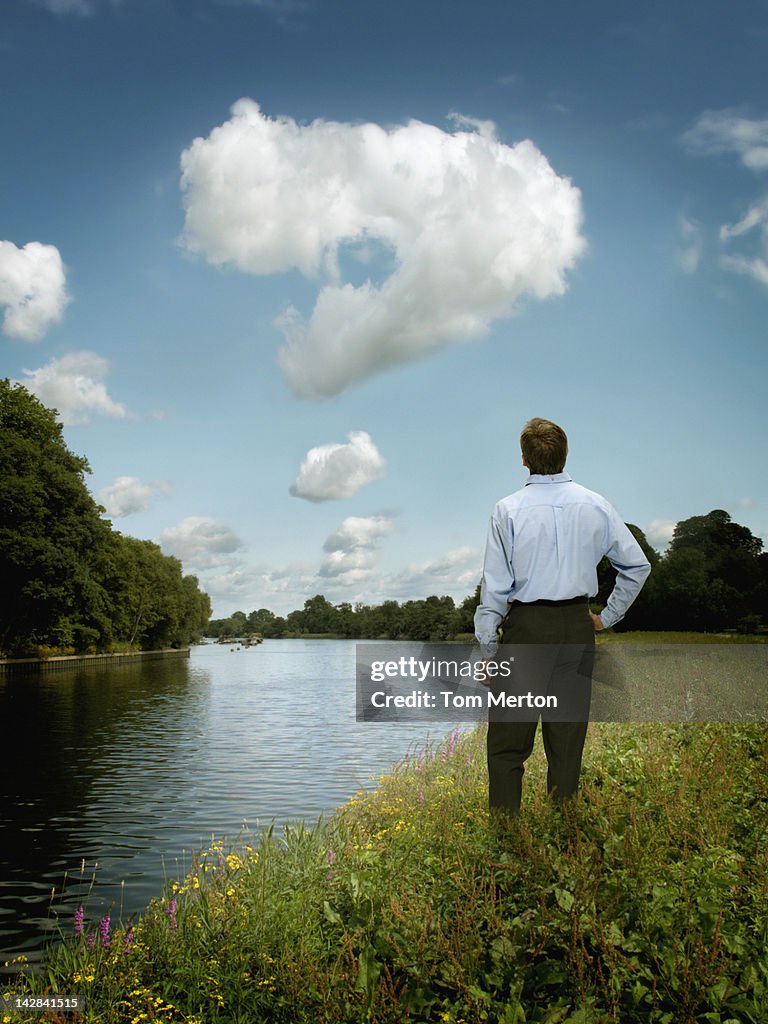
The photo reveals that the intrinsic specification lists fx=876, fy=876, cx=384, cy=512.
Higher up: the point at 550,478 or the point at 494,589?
the point at 550,478

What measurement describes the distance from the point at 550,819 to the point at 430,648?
2776 inches

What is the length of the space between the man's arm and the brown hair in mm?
446

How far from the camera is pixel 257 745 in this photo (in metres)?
20.2

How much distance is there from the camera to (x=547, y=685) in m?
4.91

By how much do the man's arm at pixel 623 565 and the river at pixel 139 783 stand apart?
3.96 metres

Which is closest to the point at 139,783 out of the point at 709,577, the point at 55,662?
Result: the point at 709,577

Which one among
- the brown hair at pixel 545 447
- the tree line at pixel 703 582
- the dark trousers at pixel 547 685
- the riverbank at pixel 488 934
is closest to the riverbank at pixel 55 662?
the tree line at pixel 703 582

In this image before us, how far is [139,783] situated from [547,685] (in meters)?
11.7

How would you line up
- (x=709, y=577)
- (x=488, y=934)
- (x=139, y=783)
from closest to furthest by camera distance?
(x=488, y=934)
(x=139, y=783)
(x=709, y=577)

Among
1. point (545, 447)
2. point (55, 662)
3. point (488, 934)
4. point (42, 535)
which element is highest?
point (42, 535)

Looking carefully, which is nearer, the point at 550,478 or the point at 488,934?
the point at 488,934

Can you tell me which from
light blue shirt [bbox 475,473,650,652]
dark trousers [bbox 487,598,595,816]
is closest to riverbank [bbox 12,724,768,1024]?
dark trousers [bbox 487,598,595,816]

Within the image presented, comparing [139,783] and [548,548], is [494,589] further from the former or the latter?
[139,783]

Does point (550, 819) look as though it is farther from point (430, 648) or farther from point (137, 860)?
point (430, 648)
